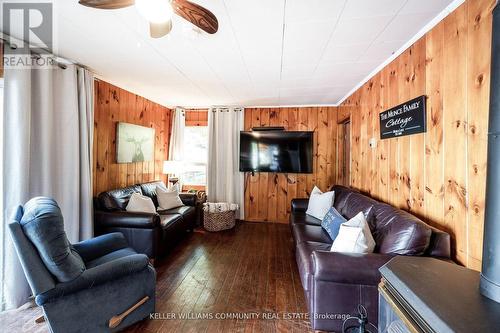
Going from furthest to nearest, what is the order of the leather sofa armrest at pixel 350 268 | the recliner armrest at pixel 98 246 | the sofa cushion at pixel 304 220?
the sofa cushion at pixel 304 220 < the recliner armrest at pixel 98 246 < the leather sofa armrest at pixel 350 268

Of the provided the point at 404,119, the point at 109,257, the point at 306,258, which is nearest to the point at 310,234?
the point at 306,258

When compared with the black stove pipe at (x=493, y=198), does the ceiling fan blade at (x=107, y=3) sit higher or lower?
higher

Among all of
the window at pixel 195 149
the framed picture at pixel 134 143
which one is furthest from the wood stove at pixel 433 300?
the window at pixel 195 149

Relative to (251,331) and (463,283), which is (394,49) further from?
(251,331)

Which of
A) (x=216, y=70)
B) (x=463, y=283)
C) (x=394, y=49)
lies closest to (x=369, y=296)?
(x=463, y=283)

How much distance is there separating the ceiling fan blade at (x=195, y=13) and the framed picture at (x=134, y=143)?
2577mm

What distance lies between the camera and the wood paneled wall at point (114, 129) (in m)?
3.05

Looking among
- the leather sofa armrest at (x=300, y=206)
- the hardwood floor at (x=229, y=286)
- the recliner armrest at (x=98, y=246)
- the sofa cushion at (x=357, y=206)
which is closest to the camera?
the hardwood floor at (x=229, y=286)

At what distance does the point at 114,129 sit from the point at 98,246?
2.03 meters

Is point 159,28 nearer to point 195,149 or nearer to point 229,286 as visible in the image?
point 229,286

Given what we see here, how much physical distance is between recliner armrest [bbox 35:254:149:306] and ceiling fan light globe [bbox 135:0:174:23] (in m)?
1.61

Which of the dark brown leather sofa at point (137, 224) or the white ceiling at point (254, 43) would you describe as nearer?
the white ceiling at point (254, 43)

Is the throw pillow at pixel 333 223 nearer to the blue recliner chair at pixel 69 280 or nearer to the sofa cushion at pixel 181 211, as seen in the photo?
the blue recliner chair at pixel 69 280

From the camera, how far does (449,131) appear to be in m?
1.53
